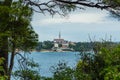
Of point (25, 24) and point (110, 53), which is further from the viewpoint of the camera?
point (25, 24)

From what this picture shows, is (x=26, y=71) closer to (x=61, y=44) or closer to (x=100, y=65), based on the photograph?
(x=100, y=65)

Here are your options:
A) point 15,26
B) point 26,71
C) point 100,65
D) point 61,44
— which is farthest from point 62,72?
point 61,44

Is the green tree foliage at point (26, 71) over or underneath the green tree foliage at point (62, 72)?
underneath

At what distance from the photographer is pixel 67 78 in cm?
746

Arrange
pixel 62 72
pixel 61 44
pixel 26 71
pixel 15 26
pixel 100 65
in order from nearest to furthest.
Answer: pixel 100 65
pixel 62 72
pixel 26 71
pixel 15 26
pixel 61 44

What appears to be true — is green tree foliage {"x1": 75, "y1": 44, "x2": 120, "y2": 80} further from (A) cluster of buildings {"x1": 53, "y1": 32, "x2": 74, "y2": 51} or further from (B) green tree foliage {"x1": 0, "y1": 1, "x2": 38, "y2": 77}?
(A) cluster of buildings {"x1": 53, "y1": 32, "x2": 74, "y2": 51}

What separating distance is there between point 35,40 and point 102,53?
3248 millimetres

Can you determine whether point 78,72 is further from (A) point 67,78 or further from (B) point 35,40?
(B) point 35,40

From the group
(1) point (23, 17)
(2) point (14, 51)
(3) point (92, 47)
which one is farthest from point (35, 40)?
(3) point (92, 47)

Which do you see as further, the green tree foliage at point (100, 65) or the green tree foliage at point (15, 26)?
the green tree foliage at point (15, 26)

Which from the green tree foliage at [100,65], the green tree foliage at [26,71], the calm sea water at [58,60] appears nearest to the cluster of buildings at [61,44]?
the calm sea water at [58,60]

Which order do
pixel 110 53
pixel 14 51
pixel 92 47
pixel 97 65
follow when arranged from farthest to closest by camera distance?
pixel 14 51 < pixel 92 47 < pixel 97 65 < pixel 110 53

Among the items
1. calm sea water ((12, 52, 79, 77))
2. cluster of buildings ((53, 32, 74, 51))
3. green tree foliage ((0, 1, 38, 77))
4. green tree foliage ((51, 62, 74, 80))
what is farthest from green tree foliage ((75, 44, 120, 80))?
cluster of buildings ((53, 32, 74, 51))

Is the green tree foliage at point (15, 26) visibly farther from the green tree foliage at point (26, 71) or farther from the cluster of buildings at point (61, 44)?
the cluster of buildings at point (61, 44)
